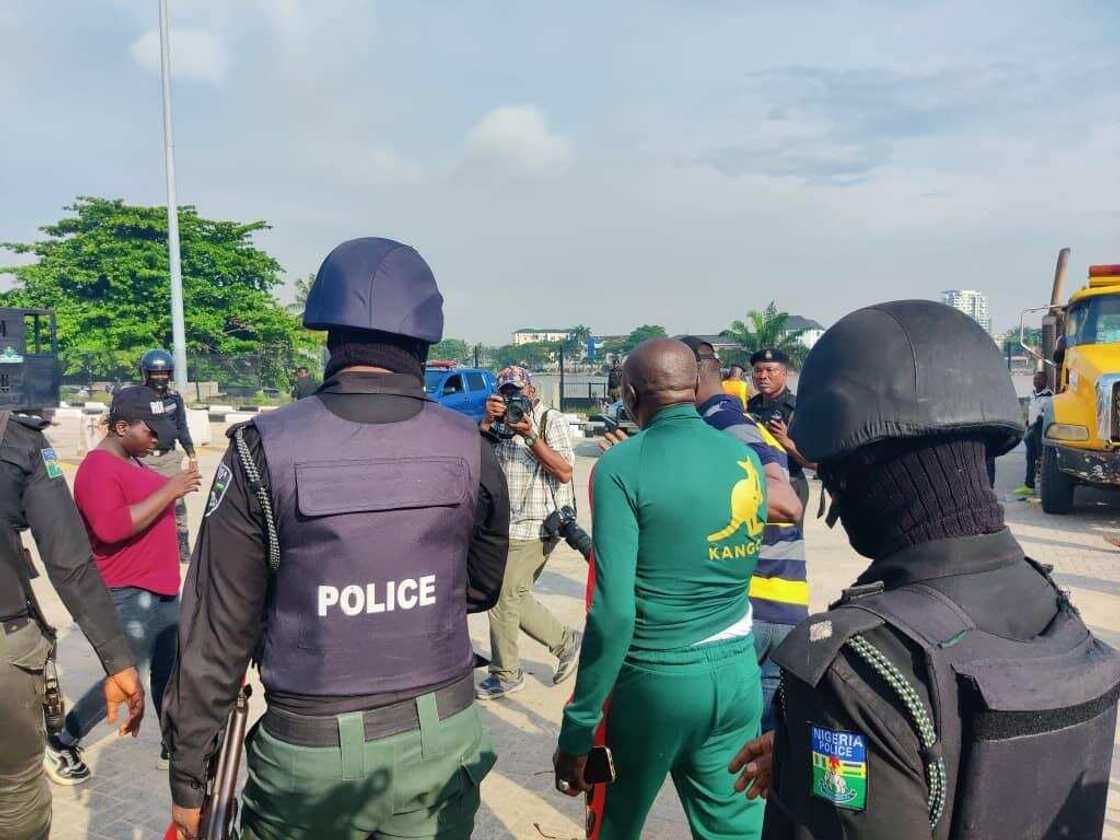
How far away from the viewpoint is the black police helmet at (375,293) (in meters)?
2.13

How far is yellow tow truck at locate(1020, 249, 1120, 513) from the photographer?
31.0ft

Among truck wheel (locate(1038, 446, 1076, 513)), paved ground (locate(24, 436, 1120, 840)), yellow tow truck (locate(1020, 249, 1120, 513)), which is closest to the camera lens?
paved ground (locate(24, 436, 1120, 840))

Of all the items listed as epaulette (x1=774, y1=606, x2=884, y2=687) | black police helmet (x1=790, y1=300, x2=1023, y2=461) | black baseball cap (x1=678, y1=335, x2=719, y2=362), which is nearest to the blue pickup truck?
black baseball cap (x1=678, y1=335, x2=719, y2=362)

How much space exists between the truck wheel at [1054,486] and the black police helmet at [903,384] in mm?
10699

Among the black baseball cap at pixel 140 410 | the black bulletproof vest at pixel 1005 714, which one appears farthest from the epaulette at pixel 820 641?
the black baseball cap at pixel 140 410

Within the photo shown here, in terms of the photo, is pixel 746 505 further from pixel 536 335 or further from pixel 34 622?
pixel 536 335

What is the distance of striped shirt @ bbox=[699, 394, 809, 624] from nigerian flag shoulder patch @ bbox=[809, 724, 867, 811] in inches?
89.5

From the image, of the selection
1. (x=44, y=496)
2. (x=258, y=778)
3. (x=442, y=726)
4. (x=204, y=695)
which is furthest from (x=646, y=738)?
(x=44, y=496)

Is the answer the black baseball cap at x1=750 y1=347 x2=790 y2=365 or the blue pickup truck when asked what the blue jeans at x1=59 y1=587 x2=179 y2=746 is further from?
the blue pickup truck

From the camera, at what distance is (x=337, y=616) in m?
1.97

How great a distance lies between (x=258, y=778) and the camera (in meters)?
2.00

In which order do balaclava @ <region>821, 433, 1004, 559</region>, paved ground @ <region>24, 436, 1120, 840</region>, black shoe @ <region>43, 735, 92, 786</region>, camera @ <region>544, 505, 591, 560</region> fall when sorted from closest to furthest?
balaclava @ <region>821, 433, 1004, 559</region> < paved ground @ <region>24, 436, 1120, 840</region> < black shoe @ <region>43, 735, 92, 786</region> < camera @ <region>544, 505, 591, 560</region>

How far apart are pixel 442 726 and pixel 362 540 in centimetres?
52

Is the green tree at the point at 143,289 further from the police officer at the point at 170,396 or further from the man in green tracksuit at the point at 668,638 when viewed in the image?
the man in green tracksuit at the point at 668,638
